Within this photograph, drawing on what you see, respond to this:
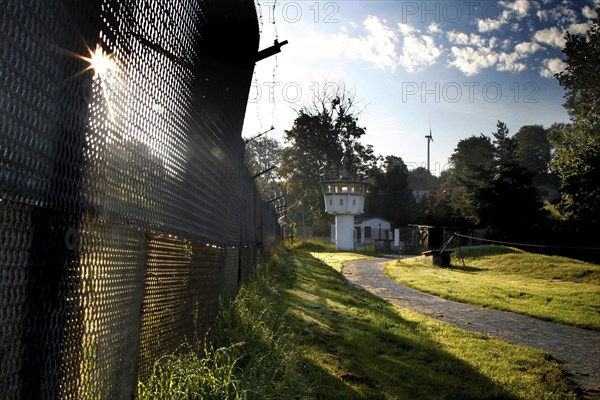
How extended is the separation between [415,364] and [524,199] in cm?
2864

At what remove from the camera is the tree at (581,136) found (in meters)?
24.9

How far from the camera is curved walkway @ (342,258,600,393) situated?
18.4 feet

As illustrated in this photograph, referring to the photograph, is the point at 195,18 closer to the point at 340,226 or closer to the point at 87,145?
the point at 87,145

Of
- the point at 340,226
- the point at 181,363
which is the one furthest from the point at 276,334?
the point at 340,226

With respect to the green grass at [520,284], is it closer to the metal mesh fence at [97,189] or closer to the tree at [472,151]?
the metal mesh fence at [97,189]

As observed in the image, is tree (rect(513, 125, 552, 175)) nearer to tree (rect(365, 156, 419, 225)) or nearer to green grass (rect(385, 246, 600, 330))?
tree (rect(365, 156, 419, 225))

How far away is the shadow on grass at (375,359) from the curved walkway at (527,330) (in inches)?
45.0

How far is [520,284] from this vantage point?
14.9 m

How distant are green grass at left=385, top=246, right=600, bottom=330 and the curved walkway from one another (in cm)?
57

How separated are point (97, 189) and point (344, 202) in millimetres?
46321

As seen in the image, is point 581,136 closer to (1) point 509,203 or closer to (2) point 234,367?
(1) point 509,203

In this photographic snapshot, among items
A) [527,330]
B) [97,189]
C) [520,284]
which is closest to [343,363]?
[97,189]

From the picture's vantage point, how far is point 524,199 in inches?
1215

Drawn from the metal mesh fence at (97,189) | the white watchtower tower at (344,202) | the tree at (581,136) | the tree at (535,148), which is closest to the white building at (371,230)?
Result: the white watchtower tower at (344,202)
